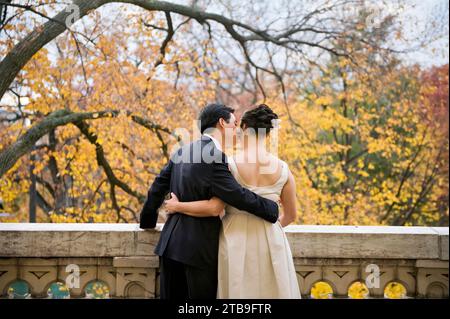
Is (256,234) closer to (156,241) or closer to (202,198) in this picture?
(202,198)

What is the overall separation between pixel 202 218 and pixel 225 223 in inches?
6.9

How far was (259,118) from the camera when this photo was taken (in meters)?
3.12

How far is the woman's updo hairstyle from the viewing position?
123 inches

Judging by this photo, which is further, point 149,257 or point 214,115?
point 149,257

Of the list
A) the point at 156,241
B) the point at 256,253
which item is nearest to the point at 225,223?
the point at 256,253

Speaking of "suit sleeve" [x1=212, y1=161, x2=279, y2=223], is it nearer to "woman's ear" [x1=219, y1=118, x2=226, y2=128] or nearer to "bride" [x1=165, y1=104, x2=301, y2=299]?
"bride" [x1=165, y1=104, x2=301, y2=299]

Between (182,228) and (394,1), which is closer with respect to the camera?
(182,228)

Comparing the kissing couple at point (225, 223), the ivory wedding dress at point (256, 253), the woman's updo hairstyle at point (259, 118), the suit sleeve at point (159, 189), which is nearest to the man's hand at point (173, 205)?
the kissing couple at point (225, 223)
